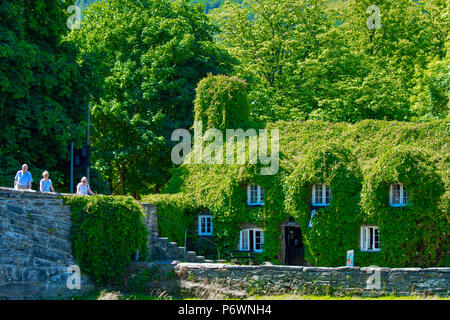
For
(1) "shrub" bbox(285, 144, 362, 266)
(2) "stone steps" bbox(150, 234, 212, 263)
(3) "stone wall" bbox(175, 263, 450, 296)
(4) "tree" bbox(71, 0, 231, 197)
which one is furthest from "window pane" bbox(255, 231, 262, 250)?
(3) "stone wall" bbox(175, 263, 450, 296)

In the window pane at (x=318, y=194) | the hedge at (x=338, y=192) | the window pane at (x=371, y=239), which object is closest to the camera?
the hedge at (x=338, y=192)

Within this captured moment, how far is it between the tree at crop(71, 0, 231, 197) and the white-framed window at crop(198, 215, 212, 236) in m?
7.16

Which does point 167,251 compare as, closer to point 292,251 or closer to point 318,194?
point 292,251

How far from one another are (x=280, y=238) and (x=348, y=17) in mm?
25389

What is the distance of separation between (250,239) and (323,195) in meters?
4.66

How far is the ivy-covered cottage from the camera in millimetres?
31344

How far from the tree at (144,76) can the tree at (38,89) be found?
9.07 meters

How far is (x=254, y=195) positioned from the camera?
3638 cm

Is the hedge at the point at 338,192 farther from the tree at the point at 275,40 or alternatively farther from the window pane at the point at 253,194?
the tree at the point at 275,40

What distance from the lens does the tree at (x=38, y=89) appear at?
30.5 meters
